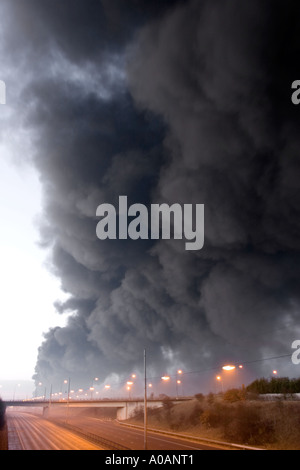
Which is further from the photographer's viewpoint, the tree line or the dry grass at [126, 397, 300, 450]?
the tree line

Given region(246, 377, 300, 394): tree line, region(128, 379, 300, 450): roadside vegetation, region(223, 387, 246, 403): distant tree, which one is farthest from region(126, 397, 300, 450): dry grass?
region(246, 377, 300, 394): tree line

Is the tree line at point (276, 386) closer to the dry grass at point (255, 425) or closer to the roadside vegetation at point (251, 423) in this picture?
the roadside vegetation at point (251, 423)

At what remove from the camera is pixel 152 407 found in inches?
3952

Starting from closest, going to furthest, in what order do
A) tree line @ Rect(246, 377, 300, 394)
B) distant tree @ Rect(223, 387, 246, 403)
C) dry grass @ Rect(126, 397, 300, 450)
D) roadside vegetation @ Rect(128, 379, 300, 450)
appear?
dry grass @ Rect(126, 397, 300, 450) → roadside vegetation @ Rect(128, 379, 300, 450) → distant tree @ Rect(223, 387, 246, 403) → tree line @ Rect(246, 377, 300, 394)

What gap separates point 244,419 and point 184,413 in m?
30.6

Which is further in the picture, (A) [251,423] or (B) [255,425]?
(A) [251,423]

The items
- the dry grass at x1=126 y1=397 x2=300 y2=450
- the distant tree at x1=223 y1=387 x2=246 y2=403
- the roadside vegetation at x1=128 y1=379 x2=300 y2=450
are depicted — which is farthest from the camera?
the distant tree at x1=223 y1=387 x2=246 y2=403

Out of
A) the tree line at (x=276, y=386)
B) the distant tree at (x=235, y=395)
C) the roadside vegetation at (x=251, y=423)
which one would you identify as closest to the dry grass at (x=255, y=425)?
the roadside vegetation at (x=251, y=423)

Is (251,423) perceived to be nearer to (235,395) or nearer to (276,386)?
(235,395)

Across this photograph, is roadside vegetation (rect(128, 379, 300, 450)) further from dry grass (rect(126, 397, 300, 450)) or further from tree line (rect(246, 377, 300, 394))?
tree line (rect(246, 377, 300, 394))

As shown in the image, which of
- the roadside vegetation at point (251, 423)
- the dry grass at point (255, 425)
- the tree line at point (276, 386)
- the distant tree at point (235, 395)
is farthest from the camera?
the tree line at point (276, 386)

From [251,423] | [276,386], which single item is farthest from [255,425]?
[276,386]
